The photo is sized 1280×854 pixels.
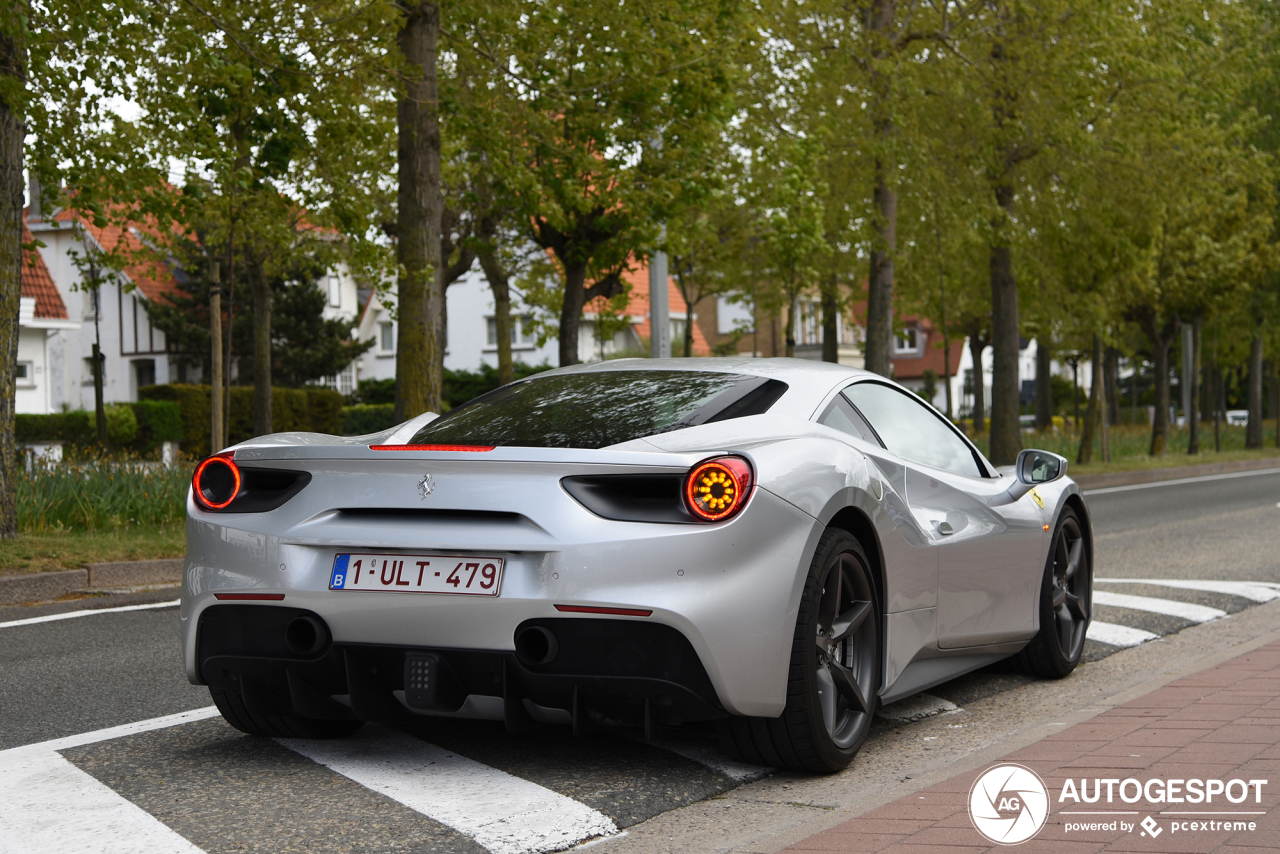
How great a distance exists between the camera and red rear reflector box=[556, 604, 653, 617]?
371 cm

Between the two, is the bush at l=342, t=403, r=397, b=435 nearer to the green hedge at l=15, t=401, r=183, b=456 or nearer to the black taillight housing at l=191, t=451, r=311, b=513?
the green hedge at l=15, t=401, r=183, b=456

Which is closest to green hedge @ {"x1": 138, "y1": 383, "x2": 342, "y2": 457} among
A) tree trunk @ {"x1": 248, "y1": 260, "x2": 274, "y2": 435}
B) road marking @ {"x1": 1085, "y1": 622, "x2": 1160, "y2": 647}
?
tree trunk @ {"x1": 248, "y1": 260, "x2": 274, "y2": 435}

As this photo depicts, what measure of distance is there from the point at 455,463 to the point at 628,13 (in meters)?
11.5

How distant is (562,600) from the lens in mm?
3732

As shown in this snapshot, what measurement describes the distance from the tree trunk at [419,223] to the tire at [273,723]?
325 inches

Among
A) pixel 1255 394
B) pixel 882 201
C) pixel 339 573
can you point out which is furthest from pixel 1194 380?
pixel 339 573

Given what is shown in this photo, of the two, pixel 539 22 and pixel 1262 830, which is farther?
pixel 539 22

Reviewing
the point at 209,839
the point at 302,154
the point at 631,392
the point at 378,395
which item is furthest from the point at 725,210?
the point at 378,395

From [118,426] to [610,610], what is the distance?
29.6 m

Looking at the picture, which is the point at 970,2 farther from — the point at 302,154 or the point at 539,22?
the point at 302,154

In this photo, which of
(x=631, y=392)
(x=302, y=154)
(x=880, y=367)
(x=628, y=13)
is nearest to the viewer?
(x=631, y=392)

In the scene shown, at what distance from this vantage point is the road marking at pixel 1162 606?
26.7 ft

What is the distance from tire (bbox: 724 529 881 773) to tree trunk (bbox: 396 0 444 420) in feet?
29.0

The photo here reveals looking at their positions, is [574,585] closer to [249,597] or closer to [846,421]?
[249,597]
